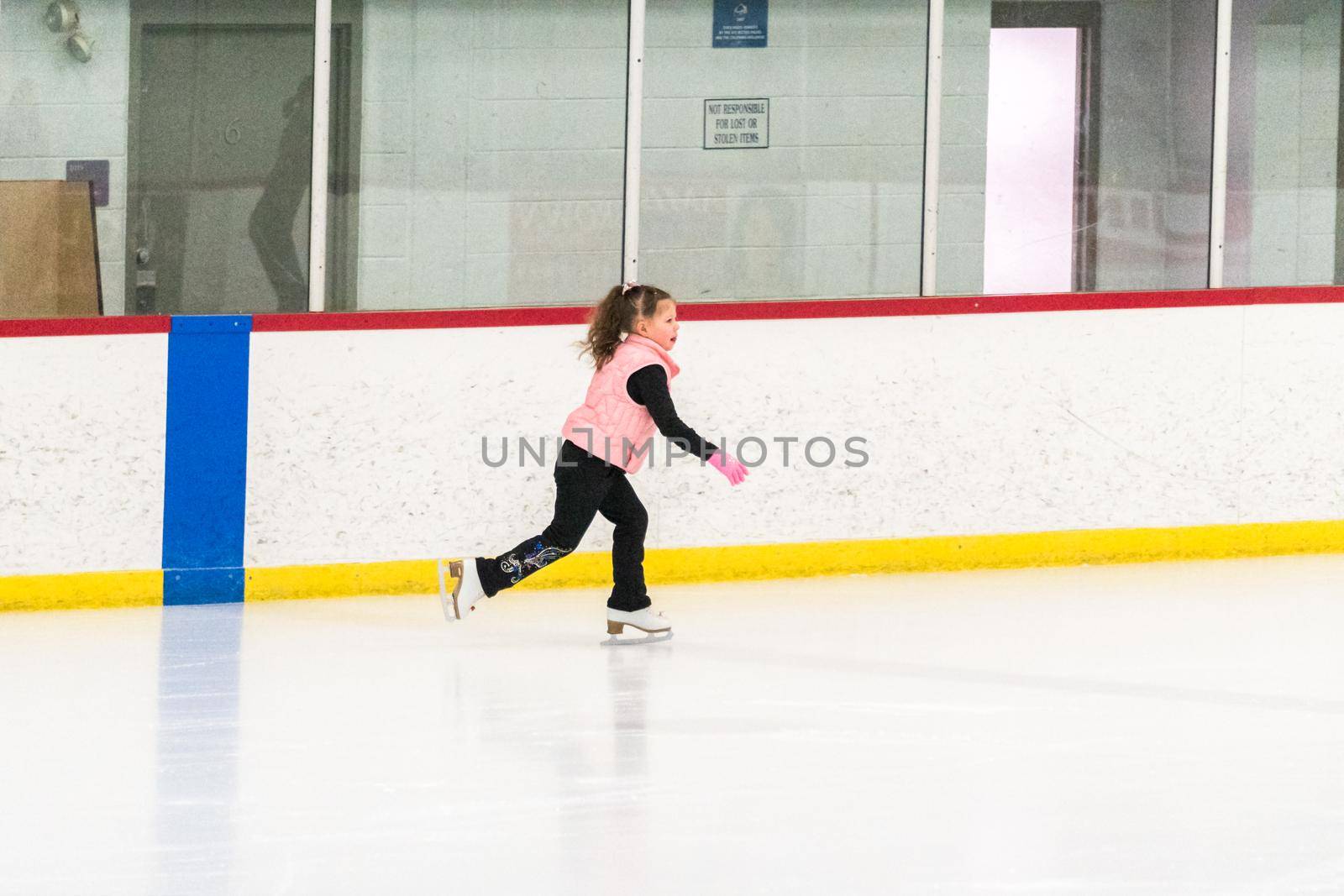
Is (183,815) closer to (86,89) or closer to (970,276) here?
(86,89)

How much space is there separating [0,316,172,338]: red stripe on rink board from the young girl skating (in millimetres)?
1406

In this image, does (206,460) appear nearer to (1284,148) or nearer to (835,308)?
(835,308)

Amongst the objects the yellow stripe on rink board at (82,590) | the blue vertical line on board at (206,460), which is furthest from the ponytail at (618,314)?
the yellow stripe on rink board at (82,590)

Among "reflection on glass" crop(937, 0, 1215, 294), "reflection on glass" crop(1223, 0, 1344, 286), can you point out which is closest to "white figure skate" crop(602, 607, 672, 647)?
"reflection on glass" crop(937, 0, 1215, 294)

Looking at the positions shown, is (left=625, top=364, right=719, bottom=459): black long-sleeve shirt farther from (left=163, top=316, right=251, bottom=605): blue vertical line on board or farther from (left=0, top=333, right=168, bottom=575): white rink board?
(left=0, top=333, right=168, bottom=575): white rink board

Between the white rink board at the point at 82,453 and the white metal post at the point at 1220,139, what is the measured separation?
164 inches

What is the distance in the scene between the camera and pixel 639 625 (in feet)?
18.1

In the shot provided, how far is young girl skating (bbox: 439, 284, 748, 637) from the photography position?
17.3 feet

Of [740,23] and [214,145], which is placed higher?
[740,23]

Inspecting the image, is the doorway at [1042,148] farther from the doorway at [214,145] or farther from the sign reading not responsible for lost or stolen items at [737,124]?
the doorway at [214,145]

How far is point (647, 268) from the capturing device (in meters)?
6.79

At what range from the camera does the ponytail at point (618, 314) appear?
5312mm

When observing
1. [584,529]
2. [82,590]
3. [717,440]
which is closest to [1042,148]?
[717,440]

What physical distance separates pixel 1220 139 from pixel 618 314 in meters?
3.18
